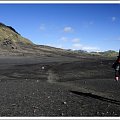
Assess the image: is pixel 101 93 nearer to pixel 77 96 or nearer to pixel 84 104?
pixel 77 96

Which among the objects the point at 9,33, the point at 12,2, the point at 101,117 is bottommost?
the point at 101,117

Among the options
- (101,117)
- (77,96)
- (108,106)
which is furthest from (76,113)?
(77,96)

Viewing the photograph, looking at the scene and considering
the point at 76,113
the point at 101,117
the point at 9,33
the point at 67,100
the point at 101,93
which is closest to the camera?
the point at 101,117

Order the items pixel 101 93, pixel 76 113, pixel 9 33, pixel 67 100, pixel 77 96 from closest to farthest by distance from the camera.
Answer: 1. pixel 76 113
2. pixel 67 100
3. pixel 77 96
4. pixel 101 93
5. pixel 9 33

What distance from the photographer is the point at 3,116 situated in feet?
40.0

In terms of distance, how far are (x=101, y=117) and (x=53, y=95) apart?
5.77 m

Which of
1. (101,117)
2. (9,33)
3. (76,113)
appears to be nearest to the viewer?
(101,117)

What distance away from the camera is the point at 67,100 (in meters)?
15.9

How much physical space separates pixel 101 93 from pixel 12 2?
875 cm

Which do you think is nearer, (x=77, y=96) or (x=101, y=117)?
(x=101, y=117)

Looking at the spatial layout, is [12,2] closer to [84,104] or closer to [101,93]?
[84,104]

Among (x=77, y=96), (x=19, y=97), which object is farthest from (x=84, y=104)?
(x=19, y=97)

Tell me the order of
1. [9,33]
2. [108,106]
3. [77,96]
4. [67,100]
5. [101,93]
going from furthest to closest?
1. [9,33]
2. [101,93]
3. [77,96]
4. [67,100]
5. [108,106]

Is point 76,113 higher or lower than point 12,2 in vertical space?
lower
